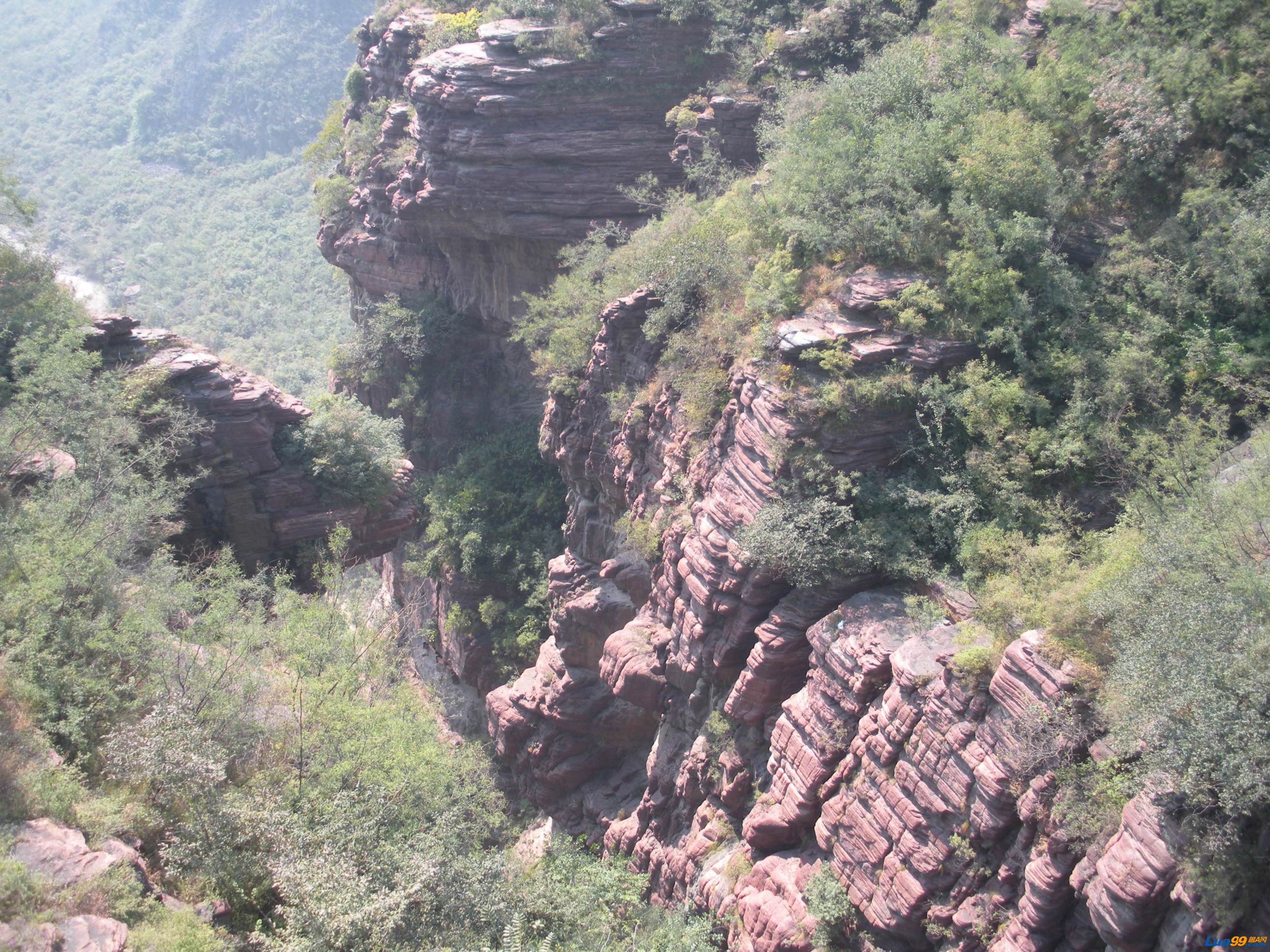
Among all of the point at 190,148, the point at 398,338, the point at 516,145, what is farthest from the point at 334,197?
the point at 190,148

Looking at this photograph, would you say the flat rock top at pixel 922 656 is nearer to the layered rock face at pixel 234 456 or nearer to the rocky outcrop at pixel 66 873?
the rocky outcrop at pixel 66 873

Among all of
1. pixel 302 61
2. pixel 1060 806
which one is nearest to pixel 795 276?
pixel 1060 806

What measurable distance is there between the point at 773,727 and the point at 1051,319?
9.31 meters

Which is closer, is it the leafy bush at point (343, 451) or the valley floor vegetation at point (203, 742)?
the valley floor vegetation at point (203, 742)

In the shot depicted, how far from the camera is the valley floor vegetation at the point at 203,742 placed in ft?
36.8

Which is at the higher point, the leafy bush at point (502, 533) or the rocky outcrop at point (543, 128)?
the rocky outcrop at point (543, 128)

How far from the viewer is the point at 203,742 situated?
12797mm

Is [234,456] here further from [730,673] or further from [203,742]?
[730,673]

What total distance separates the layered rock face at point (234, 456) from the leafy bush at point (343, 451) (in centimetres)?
33

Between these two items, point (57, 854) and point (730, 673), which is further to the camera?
point (730, 673)

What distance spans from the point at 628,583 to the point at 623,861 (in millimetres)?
6608

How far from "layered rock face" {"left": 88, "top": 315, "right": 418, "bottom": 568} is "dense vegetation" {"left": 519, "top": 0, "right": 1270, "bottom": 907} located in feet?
41.3

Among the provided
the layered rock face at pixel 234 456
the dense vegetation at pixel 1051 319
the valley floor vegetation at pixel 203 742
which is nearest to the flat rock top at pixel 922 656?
the dense vegetation at pixel 1051 319

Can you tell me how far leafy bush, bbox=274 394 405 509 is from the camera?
78.8ft
